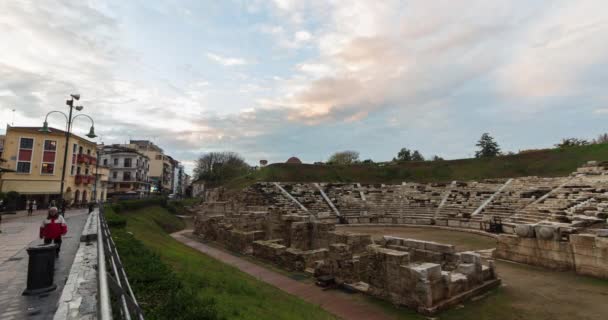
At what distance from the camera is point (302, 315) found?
729 cm

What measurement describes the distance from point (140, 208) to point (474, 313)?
33.6 meters

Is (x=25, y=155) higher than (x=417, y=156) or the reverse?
the reverse

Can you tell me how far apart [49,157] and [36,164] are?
136 cm

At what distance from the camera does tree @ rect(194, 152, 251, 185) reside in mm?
66500

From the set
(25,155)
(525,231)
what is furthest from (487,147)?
(25,155)

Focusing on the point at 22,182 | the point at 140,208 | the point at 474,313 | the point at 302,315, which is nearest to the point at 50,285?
the point at 302,315

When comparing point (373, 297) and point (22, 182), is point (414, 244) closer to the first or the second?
A: point (373, 297)

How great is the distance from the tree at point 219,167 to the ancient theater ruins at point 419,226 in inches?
1040

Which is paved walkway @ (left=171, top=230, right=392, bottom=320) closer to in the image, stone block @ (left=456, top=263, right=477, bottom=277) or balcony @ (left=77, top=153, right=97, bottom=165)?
stone block @ (left=456, top=263, right=477, bottom=277)

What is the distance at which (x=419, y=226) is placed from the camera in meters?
25.0

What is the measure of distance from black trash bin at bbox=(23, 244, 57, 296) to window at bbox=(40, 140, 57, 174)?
118 feet

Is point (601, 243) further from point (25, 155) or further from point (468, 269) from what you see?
point (25, 155)

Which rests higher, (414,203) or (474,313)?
(414,203)

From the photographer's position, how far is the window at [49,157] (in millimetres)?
32031
